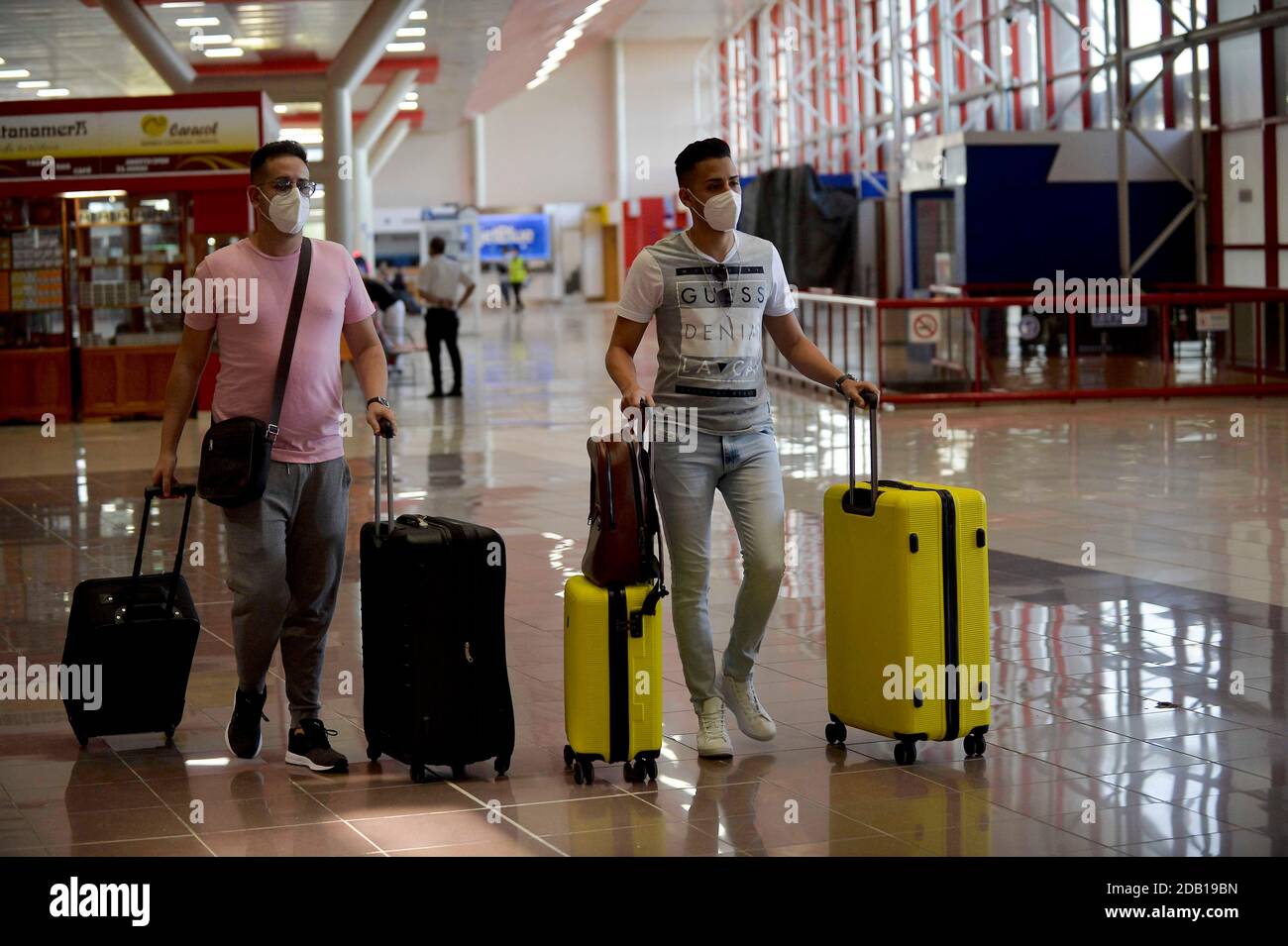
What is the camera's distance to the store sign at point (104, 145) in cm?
1638

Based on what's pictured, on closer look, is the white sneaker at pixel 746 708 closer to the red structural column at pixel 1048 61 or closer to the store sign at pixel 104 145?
the store sign at pixel 104 145

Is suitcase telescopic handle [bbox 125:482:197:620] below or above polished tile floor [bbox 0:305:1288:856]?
above

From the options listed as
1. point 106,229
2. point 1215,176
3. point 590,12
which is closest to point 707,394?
point 106,229

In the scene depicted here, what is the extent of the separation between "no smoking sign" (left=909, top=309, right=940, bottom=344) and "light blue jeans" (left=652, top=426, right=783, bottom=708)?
11507 millimetres

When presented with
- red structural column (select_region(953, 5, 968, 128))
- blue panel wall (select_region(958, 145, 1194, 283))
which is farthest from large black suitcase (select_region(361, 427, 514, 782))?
red structural column (select_region(953, 5, 968, 128))

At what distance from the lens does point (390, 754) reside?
4656 millimetres

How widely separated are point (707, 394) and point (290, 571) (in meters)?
1.31

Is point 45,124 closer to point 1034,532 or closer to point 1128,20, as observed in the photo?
point 1034,532

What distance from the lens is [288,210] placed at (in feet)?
14.8

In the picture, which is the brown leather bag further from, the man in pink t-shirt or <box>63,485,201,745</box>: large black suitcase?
<box>63,485,201,745</box>: large black suitcase

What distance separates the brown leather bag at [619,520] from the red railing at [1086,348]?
11791mm

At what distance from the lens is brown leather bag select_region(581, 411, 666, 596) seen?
4.43m

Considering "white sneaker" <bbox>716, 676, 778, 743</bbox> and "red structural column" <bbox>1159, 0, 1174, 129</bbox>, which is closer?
"white sneaker" <bbox>716, 676, 778, 743</bbox>
